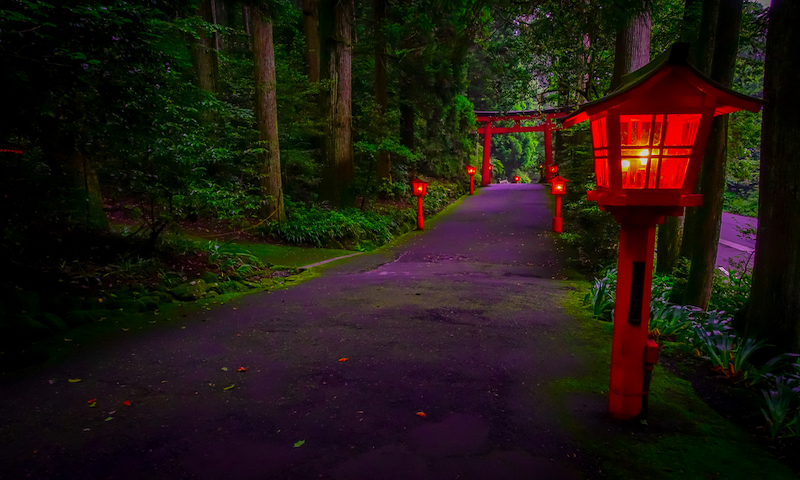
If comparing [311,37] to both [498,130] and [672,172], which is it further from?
[498,130]

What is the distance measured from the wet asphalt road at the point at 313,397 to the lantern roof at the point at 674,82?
7.51 ft

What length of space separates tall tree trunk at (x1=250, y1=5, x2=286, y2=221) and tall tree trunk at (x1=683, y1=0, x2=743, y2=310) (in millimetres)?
9364

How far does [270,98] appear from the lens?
38.4ft

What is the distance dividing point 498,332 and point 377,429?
2447 millimetres

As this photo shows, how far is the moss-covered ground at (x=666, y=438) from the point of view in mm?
2521

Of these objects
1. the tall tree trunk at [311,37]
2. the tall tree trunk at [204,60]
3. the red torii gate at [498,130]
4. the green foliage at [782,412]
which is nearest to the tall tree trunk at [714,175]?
the green foliage at [782,412]

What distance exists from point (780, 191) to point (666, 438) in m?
2.56

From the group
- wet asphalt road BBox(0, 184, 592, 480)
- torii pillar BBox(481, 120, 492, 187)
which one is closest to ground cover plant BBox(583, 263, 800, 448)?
wet asphalt road BBox(0, 184, 592, 480)

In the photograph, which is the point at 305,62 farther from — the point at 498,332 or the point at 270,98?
the point at 498,332

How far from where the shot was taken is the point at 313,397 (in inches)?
131

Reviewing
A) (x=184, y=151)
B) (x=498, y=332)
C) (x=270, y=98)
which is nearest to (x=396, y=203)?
(x=270, y=98)

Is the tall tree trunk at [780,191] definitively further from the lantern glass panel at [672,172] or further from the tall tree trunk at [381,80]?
the tall tree trunk at [381,80]

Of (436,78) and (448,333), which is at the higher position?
(436,78)

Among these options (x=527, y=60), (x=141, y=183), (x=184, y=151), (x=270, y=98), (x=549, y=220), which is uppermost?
(x=527, y=60)
